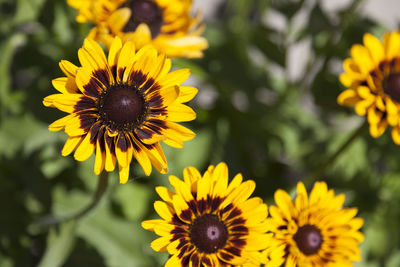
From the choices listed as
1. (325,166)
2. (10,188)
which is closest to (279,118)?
(325,166)

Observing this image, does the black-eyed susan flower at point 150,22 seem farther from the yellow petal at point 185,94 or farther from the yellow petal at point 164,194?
the yellow petal at point 164,194

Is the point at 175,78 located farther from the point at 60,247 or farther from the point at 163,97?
the point at 60,247

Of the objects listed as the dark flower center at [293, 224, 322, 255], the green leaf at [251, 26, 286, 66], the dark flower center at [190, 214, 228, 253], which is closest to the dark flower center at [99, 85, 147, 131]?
the dark flower center at [190, 214, 228, 253]

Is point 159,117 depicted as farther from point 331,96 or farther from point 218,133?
point 331,96

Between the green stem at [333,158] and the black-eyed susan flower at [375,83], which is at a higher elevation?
the black-eyed susan flower at [375,83]

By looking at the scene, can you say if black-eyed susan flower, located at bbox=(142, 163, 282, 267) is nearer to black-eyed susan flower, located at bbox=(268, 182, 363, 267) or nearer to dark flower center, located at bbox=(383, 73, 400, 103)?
black-eyed susan flower, located at bbox=(268, 182, 363, 267)

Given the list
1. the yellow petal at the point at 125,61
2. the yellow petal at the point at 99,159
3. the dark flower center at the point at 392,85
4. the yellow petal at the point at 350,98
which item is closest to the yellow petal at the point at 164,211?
the yellow petal at the point at 99,159
